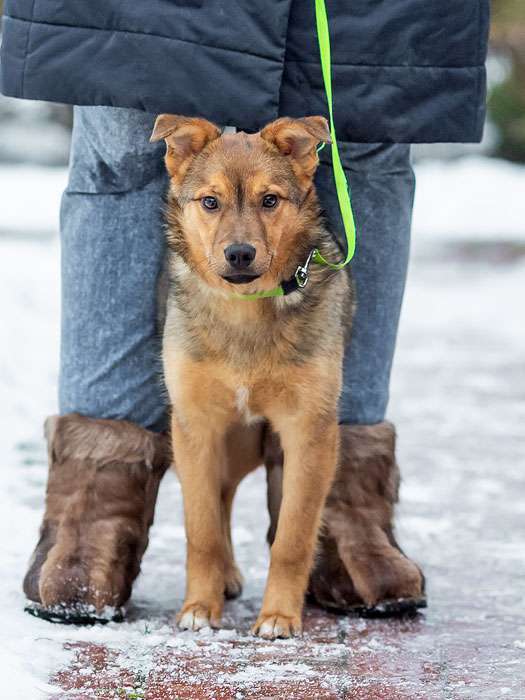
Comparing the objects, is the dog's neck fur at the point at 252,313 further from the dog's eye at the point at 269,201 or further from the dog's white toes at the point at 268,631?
the dog's white toes at the point at 268,631

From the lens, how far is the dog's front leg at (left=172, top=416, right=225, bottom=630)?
3932 mm

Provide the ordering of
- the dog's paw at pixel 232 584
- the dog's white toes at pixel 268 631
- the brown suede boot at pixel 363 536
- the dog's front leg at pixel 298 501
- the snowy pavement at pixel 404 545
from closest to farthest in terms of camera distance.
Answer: the snowy pavement at pixel 404 545
the dog's white toes at pixel 268 631
the dog's front leg at pixel 298 501
the brown suede boot at pixel 363 536
the dog's paw at pixel 232 584

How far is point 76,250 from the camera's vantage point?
4.12 meters

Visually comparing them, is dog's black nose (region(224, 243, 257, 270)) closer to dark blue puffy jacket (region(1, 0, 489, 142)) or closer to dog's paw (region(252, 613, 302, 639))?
dark blue puffy jacket (region(1, 0, 489, 142))

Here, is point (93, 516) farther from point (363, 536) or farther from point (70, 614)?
point (363, 536)

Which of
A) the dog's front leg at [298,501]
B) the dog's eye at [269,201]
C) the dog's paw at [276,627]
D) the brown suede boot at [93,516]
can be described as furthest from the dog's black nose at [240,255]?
the dog's paw at [276,627]

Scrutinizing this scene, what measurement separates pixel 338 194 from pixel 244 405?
0.66 m

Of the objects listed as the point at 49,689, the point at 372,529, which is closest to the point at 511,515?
the point at 372,529

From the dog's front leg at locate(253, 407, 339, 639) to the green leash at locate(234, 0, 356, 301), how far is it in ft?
1.24

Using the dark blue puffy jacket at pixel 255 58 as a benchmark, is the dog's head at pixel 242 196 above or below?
below

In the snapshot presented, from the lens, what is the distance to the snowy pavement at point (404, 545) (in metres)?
3.32

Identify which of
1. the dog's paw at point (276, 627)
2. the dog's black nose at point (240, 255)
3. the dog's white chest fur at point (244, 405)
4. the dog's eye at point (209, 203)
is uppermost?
the dog's eye at point (209, 203)

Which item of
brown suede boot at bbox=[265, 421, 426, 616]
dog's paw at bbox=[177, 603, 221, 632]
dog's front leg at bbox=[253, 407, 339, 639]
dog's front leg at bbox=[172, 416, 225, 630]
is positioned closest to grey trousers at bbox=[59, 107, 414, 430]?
dog's front leg at bbox=[172, 416, 225, 630]

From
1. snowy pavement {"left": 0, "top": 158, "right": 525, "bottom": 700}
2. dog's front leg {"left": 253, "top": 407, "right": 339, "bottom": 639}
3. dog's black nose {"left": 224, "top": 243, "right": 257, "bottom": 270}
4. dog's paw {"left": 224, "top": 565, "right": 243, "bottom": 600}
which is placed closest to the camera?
snowy pavement {"left": 0, "top": 158, "right": 525, "bottom": 700}
